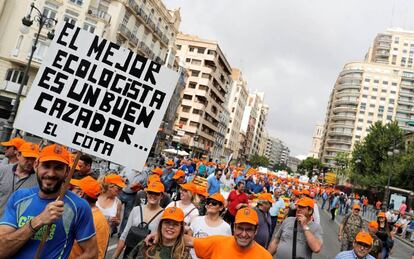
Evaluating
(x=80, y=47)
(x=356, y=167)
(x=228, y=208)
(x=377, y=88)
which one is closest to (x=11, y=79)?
(x=228, y=208)

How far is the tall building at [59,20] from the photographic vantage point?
109 ft

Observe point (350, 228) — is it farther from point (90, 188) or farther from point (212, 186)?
point (90, 188)

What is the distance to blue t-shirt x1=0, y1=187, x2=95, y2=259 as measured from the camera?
2.33 metres

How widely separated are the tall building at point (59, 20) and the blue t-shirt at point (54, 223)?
31.2 m

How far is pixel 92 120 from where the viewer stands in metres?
3.36

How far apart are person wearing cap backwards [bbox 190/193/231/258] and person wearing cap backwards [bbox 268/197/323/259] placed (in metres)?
0.74

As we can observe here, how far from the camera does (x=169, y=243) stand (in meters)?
3.42

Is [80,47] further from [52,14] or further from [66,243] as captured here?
[52,14]

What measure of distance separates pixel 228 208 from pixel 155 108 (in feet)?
16.6

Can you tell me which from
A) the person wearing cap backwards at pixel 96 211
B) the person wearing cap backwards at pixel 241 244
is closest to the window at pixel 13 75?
the person wearing cap backwards at pixel 96 211

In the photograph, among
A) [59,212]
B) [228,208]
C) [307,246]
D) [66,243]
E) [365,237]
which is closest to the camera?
[59,212]

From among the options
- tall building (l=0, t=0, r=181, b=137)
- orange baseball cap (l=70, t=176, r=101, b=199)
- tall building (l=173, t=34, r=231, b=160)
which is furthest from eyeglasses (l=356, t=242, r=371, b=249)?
tall building (l=173, t=34, r=231, b=160)

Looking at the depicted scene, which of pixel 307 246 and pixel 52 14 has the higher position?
pixel 52 14

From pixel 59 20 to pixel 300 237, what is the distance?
35.2 metres
